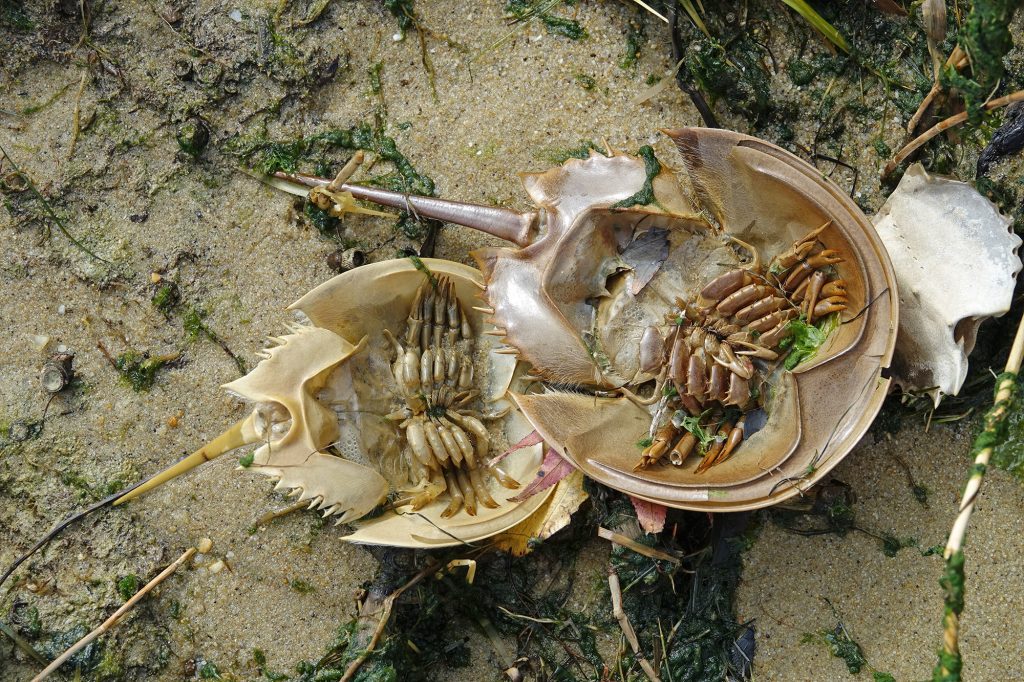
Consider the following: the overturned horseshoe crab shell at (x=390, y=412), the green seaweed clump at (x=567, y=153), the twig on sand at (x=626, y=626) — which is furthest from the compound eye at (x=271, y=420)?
the green seaweed clump at (x=567, y=153)

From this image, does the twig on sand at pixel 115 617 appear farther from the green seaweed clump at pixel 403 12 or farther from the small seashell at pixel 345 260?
the green seaweed clump at pixel 403 12

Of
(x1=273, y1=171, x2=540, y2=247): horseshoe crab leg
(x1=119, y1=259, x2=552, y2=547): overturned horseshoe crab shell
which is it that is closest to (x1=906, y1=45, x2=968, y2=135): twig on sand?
(x1=273, y1=171, x2=540, y2=247): horseshoe crab leg

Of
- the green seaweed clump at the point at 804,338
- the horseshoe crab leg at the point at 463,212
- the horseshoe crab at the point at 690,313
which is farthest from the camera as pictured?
the horseshoe crab leg at the point at 463,212

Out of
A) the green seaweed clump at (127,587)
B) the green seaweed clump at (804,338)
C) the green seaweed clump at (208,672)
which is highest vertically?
the green seaweed clump at (804,338)

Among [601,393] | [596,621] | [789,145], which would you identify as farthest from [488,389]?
[789,145]

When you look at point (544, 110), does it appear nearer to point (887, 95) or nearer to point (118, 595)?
point (887, 95)
